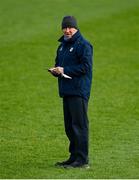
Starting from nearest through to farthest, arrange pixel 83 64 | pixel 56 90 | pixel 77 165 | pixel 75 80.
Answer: pixel 83 64 → pixel 75 80 → pixel 77 165 → pixel 56 90

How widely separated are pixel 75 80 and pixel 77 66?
231 millimetres

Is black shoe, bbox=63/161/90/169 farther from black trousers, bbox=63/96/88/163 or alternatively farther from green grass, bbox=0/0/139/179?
green grass, bbox=0/0/139/179

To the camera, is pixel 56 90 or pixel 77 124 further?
pixel 56 90

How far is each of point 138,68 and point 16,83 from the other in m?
4.19

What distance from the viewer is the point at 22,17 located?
1223 inches

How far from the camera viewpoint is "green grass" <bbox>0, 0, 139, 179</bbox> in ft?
41.1

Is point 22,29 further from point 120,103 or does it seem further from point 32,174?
point 32,174

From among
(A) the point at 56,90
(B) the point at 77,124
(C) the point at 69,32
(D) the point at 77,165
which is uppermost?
(C) the point at 69,32

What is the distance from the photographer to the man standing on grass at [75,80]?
11.6 meters

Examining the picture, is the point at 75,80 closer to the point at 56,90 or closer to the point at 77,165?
the point at 77,165

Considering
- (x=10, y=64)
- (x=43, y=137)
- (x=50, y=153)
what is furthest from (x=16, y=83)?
(x=50, y=153)

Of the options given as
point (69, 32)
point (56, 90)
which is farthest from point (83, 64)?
point (56, 90)

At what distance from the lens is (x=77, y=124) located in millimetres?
11758

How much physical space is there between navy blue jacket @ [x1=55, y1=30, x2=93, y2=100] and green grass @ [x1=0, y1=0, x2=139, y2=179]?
1221 mm
